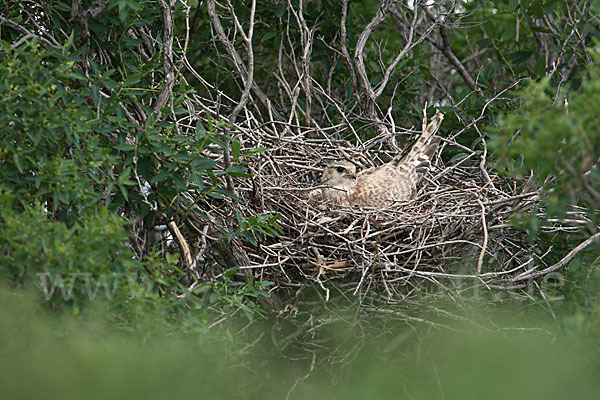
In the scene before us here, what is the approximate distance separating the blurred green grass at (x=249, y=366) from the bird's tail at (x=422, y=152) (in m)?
1.79

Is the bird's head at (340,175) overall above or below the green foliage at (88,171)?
below

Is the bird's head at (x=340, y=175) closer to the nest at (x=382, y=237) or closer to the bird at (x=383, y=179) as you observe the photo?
the bird at (x=383, y=179)

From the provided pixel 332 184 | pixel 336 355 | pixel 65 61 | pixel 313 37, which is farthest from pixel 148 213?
pixel 313 37

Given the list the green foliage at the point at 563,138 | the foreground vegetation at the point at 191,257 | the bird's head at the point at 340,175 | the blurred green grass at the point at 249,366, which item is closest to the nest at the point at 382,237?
the foreground vegetation at the point at 191,257

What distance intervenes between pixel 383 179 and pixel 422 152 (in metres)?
0.39

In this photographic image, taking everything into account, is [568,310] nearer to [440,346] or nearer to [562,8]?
[440,346]

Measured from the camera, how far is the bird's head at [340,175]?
4934 mm

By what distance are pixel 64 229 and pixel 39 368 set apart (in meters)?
0.55

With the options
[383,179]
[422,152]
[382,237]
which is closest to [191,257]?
[382,237]

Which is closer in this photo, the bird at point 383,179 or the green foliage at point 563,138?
the green foliage at point 563,138

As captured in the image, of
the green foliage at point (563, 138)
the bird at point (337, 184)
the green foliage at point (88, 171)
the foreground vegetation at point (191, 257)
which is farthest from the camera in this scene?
the bird at point (337, 184)

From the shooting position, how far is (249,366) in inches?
131

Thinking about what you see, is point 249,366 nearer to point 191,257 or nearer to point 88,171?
point 191,257

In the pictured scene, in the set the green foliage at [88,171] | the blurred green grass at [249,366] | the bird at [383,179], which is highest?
the green foliage at [88,171]
